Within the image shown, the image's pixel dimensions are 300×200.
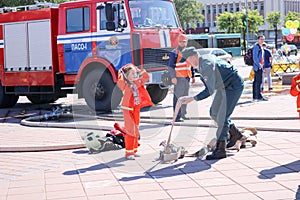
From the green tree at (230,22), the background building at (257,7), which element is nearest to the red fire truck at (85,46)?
the green tree at (230,22)

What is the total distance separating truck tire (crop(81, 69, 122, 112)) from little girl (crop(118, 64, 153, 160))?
16.8 ft

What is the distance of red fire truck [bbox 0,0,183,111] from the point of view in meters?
13.3

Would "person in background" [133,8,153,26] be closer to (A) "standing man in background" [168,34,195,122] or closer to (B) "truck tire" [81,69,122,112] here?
(B) "truck tire" [81,69,122,112]

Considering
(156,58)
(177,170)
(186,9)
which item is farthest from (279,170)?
(186,9)

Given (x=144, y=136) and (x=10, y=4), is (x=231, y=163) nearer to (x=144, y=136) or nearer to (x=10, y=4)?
(x=144, y=136)

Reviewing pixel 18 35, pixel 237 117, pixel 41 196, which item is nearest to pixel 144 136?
pixel 237 117

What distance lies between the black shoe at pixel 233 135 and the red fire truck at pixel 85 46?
4080mm

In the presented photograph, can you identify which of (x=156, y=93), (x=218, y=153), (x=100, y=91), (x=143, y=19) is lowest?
(x=218, y=153)

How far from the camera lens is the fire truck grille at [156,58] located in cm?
1330

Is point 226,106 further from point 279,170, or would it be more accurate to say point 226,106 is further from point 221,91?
point 279,170

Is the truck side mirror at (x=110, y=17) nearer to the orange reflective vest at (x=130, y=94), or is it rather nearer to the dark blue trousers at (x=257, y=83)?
the dark blue trousers at (x=257, y=83)

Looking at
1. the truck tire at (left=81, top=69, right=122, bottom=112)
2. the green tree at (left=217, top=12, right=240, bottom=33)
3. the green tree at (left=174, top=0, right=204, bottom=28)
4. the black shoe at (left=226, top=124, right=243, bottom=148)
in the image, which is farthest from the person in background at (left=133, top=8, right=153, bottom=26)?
the green tree at (left=217, top=12, right=240, bottom=33)

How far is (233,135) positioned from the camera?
8297 millimetres

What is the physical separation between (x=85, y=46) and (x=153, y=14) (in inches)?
75.2
